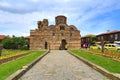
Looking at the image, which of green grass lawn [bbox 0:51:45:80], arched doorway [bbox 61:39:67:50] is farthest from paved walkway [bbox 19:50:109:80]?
arched doorway [bbox 61:39:67:50]

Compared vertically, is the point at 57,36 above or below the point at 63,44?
above

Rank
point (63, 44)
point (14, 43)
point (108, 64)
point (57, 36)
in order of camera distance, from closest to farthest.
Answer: point (108, 64)
point (14, 43)
point (57, 36)
point (63, 44)

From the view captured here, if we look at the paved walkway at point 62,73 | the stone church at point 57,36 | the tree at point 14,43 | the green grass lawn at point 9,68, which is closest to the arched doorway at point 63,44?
the stone church at point 57,36

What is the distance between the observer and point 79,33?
262 feet

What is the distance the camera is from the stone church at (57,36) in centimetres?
7775

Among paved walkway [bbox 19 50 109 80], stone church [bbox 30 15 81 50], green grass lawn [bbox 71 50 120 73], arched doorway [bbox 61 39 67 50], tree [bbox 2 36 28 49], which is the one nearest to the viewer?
paved walkway [bbox 19 50 109 80]

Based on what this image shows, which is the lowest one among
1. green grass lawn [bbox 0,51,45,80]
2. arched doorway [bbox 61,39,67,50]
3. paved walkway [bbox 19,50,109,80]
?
paved walkway [bbox 19,50,109,80]

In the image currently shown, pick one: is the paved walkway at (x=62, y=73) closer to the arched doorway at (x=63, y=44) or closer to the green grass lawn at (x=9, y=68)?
the green grass lawn at (x=9, y=68)

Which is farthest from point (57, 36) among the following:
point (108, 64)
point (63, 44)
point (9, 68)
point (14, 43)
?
point (9, 68)

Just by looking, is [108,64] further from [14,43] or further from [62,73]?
[14,43]

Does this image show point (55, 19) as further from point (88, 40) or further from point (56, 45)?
point (88, 40)

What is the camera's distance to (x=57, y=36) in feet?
261

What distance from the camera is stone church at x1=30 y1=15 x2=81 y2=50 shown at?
255 feet

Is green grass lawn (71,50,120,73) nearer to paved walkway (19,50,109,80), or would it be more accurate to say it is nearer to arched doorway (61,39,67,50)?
paved walkway (19,50,109,80)
